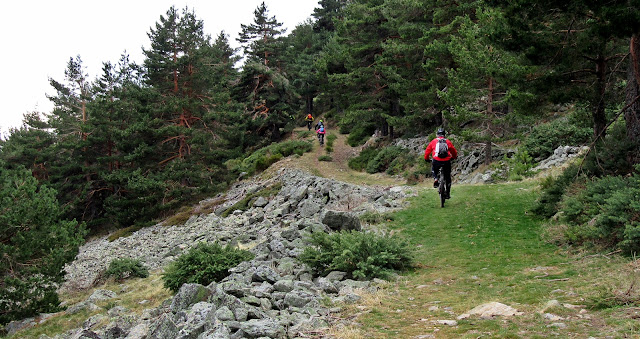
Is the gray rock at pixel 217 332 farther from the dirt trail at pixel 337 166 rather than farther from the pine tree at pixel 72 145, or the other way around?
the pine tree at pixel 72 145

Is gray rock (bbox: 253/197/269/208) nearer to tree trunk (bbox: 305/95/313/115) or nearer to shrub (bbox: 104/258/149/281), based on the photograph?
shrub (bbox: 104/258/149/281)

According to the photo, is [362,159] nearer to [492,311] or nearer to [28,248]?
[28,248]

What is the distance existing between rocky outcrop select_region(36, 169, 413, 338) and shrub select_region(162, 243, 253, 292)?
1.97 ft

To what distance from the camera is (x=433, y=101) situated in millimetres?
25047

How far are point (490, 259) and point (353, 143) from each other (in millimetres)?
31233

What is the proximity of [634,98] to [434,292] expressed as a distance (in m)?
6.38

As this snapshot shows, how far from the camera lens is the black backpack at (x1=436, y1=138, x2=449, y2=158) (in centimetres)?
1191

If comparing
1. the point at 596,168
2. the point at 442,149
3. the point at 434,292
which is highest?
the point at 442,149

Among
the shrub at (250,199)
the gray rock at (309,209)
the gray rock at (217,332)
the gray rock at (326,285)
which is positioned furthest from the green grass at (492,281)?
the shrub at (250,199)

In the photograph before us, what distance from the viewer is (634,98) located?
355 inches

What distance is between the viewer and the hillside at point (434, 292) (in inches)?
182

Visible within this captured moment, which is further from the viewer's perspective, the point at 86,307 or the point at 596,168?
the point at 86,307

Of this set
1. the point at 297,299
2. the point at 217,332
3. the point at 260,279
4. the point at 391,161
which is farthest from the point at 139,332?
the point at 391,161

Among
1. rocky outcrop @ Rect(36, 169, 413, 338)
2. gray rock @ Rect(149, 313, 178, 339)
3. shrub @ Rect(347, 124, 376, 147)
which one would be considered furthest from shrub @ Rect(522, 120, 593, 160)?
shrub @ Rect(347, 124, 376, 147)
